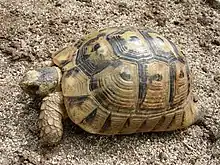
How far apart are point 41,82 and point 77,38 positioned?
1.99 feet

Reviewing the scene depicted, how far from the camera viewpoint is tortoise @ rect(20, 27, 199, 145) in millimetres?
2258

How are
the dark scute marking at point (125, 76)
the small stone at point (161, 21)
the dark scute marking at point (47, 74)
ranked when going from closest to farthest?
the dark scute marking at point (125, 76) < the dark scute marking at point (47, 74) < the small stone at point (161, 21)

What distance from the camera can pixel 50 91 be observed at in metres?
2.38

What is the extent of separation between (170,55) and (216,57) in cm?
63

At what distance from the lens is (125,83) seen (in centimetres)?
225

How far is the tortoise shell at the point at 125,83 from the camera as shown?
226 cm

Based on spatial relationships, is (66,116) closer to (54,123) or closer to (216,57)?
(54,123)

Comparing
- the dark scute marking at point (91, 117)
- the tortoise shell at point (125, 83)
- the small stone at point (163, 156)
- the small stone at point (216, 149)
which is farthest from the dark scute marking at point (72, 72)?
the small stone at point (216, 149)

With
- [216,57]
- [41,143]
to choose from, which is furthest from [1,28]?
[216,57]

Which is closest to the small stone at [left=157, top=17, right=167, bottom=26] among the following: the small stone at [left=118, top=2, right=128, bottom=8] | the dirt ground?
the dirt ground

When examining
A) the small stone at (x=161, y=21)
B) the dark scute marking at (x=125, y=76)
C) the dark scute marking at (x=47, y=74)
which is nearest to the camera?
the dark scute marking at (x=125, y=76)

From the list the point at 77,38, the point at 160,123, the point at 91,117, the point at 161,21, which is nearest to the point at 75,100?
the point at 91,117

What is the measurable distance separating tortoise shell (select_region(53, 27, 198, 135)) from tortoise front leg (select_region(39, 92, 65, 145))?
5cm

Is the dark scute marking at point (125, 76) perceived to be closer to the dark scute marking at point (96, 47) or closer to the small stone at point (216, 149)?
the dark scute marking at point (96, 47)
